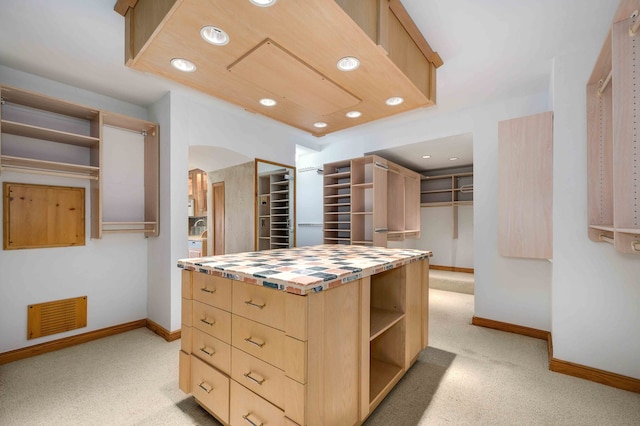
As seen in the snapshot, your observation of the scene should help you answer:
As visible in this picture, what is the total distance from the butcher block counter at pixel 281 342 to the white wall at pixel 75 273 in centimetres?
195

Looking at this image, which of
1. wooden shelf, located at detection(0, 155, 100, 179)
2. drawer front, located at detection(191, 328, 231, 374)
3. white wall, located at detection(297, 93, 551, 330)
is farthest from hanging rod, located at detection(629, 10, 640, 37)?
wooden shelf, located at detection(0, 155, 100, 179)

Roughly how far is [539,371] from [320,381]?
2.17 m

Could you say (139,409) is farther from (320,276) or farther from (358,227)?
(358,227)

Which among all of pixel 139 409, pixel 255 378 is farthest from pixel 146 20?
pixel 139 409

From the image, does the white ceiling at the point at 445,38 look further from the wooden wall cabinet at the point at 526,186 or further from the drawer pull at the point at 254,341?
the drawer pull at the point at 254,341

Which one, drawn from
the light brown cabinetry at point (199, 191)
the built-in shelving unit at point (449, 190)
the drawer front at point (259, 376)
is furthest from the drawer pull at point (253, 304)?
the built-in shelving unit at point (449, 190)

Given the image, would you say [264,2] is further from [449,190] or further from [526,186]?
[449,190]

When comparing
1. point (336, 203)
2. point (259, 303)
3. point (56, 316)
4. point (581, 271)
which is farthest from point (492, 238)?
point (56, 316)

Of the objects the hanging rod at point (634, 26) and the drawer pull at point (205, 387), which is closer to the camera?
the hanging rod at point (634, 26)

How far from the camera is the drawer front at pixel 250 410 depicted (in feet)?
4.27

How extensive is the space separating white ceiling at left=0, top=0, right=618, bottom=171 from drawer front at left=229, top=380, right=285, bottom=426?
2.52m

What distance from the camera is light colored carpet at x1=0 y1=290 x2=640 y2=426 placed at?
5.74 ft

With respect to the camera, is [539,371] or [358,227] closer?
[539,371]

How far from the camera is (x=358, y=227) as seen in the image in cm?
458
